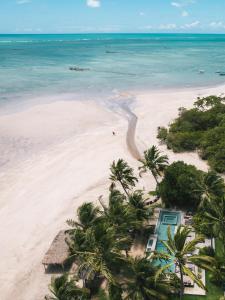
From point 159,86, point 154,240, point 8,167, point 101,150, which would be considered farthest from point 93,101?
point 154,240

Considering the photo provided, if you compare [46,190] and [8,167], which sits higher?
[8,167]

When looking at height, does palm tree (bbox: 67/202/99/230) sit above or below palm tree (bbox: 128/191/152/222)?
below

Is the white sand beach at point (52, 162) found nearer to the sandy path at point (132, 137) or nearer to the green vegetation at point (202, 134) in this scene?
the sandy path at point (132, 137)

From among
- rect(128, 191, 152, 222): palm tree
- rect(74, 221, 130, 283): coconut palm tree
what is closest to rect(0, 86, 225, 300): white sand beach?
rect(74, 221, 130, 283): coconut palm tree

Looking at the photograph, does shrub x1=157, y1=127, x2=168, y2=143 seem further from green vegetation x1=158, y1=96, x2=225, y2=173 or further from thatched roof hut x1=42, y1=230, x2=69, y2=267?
thatched roof hut x1=42, y1=230, x2=69, y2=267

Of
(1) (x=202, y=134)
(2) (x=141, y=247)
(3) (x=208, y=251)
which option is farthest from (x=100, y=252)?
(1) (x=202, y=134)

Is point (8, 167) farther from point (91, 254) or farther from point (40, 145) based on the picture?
point (91, 254)
